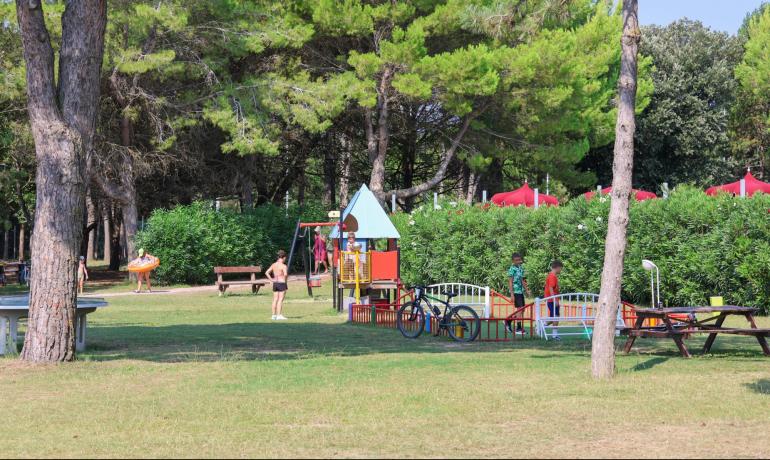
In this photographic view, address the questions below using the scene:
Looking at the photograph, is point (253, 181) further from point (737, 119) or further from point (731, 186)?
point (737, 119)

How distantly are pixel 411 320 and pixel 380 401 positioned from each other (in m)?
8.56

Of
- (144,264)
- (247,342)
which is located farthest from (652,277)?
(144,264)

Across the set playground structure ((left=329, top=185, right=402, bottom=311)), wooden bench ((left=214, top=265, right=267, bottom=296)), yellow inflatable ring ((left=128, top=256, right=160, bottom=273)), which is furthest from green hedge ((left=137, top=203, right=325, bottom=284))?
playground structure ((left=329, top=185, right=402, bottom=311))

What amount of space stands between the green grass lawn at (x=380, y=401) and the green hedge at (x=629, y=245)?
18.5 ft

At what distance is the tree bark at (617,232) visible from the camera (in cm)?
1177

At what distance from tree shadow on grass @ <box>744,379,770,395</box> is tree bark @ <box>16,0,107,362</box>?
339 inches

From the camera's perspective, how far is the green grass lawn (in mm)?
7953

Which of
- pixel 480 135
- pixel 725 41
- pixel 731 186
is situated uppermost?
pixel 725 41

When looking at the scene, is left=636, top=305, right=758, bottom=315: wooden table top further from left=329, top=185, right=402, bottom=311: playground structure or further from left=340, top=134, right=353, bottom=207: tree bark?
left=340, top=134, right=353, bottom=207: tree bark

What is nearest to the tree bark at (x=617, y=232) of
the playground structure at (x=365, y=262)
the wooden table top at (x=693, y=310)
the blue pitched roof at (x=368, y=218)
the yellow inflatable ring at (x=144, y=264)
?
A: the wooden table top at (x=693, y=310)

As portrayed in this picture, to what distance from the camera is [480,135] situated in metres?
42.7

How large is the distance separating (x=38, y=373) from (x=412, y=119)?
106 feet

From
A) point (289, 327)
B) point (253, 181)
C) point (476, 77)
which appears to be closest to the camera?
point (289, 327)


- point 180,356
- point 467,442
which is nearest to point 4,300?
point 180,356
